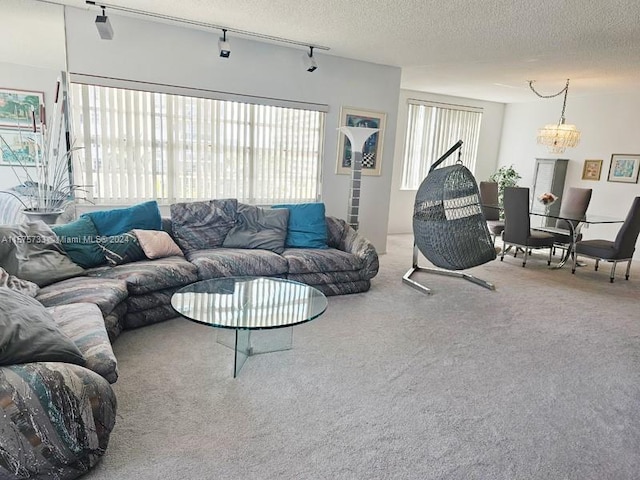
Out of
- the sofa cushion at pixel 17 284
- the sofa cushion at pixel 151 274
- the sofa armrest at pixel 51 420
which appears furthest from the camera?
the sofa cushion at pixel 151 274

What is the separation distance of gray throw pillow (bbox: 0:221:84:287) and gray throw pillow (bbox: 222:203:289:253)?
4.60ft

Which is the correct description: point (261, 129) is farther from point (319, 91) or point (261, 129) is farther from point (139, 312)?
point (139, 312)

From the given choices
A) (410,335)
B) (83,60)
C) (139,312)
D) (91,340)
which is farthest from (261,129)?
(91,340)

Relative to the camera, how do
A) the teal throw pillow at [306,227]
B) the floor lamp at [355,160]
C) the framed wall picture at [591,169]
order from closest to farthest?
1. the teal throw pillow at [306,227]
2. the floor lamp at [355,160]
3. the framed wall picture at [591,169]

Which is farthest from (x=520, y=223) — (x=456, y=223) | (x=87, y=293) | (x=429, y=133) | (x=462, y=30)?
(x=87, y=293)

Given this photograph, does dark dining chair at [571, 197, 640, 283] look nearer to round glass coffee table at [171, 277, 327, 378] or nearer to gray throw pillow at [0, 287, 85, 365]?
round glass coffee table at [171, 277, 327, 378]

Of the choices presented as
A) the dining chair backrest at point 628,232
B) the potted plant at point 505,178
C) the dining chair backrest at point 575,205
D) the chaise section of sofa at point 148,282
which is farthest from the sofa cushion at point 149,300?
the potted plant at point 505,178

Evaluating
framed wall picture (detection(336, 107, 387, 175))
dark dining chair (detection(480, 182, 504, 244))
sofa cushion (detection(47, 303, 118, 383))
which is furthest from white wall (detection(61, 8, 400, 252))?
sofa cushion (detection(47, 303, 118, 383))

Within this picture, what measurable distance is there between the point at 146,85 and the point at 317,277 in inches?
96.5

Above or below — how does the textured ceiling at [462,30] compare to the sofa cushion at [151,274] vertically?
above

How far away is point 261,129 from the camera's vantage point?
4711 millimetres

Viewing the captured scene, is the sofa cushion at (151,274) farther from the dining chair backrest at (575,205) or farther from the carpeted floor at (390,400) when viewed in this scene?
the dining chair backrest at (575,205)

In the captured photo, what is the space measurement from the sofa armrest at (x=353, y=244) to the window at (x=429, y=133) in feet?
10.6

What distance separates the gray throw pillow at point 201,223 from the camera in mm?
3854
